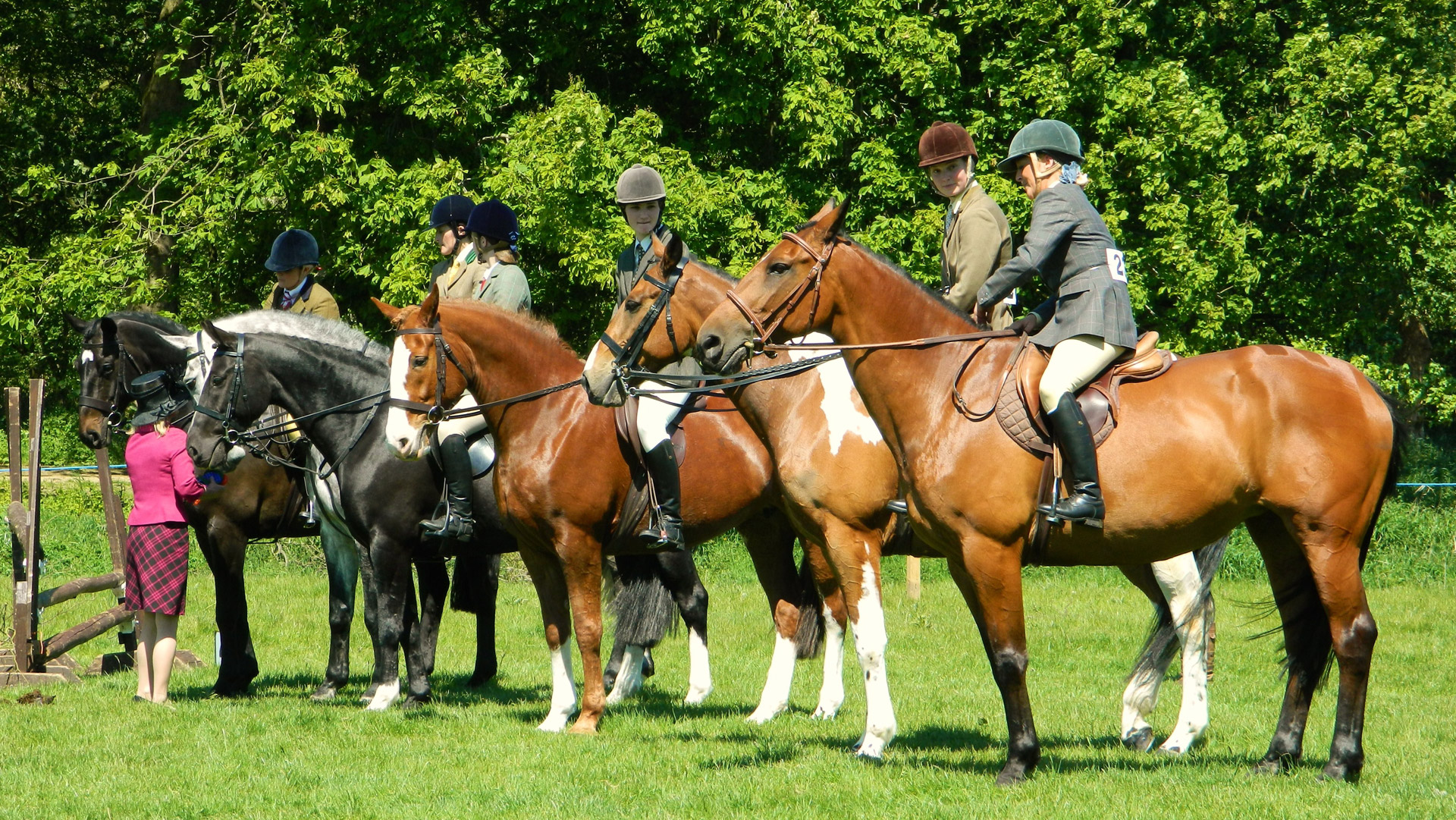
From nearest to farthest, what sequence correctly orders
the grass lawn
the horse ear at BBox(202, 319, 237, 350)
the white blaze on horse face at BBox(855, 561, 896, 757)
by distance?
1. the grass lawn
2. the white blaze on horse face at BBox(855, 561, 896, 757)
3. the horse ear at BBox(202, 319, 237, 350)

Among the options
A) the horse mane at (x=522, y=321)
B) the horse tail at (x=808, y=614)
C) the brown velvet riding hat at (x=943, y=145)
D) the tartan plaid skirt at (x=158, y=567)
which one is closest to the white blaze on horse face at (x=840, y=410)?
the brown velvet riding hat at (x=943, y=145)

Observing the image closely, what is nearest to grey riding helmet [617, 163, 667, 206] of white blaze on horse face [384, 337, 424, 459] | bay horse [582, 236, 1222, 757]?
Result: bay horse [582, 236, 1222, 757]

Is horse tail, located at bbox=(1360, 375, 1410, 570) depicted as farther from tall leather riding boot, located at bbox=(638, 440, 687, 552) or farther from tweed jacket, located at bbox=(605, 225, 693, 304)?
tweed jacket, located at bbox=(605, 225, 693, 304)

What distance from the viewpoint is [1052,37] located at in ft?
63.8

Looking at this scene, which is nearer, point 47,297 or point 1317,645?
point 1317,645

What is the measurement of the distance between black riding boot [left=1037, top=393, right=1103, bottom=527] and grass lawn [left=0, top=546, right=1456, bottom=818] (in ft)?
4.21

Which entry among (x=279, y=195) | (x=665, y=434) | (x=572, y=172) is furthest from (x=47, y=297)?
(x=665, y=434)

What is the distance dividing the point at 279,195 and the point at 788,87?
24.3ft

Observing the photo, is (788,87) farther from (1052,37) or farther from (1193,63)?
(1193,63)

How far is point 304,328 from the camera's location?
28.6 ft

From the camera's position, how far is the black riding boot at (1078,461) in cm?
568

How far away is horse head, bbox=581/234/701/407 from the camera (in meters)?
6.83

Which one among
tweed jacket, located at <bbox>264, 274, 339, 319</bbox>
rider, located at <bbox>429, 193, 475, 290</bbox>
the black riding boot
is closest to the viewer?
the black riding boot

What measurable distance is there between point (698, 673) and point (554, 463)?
2191 millimetres
